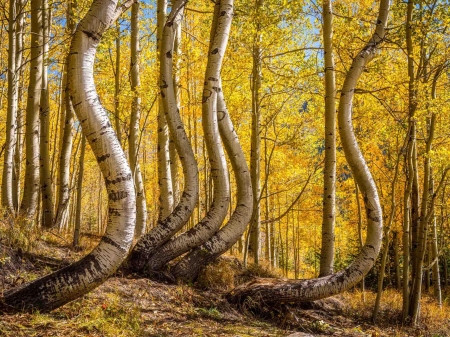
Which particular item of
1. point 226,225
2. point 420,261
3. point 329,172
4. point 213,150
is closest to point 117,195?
point 213,150

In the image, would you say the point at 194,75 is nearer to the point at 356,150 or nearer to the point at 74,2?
the point at 74,2

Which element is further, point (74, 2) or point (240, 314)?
point (74, 2)

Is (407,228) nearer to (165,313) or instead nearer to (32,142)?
(165,313)

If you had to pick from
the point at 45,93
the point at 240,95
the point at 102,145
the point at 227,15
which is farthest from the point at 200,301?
the point at 240,95

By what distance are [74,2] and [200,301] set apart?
6.44m

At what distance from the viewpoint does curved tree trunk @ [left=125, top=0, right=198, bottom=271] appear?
16.9 ft

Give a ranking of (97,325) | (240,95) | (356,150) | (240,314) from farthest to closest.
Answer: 1. (240,95)
2. (356,150)
3. (240,314)
4. (97,325)

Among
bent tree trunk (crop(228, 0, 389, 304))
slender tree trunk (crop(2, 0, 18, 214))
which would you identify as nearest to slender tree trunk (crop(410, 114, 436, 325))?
bent tree trunk (crop(228, 0, 389, 304))

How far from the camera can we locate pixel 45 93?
792cm

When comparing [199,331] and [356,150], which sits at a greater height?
[356,150]

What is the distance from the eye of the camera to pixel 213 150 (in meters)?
5.24

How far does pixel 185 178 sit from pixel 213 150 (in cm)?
60

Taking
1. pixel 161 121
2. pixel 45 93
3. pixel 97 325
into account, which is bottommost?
pixel 97 325

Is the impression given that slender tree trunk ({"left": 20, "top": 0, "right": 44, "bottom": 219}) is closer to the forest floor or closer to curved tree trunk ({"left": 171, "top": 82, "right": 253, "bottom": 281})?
the forest floor
